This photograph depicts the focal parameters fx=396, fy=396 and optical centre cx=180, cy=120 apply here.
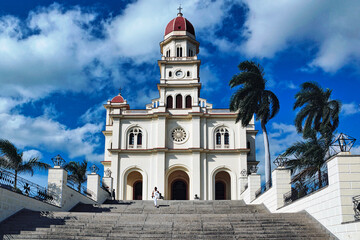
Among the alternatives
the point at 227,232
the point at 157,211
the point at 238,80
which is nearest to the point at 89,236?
the point at 227,232

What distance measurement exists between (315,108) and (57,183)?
1880 centimetres

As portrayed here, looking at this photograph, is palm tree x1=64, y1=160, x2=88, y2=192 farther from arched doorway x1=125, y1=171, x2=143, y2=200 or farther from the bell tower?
the bell tower

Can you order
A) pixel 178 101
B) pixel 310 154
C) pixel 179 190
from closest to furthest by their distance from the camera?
pixel 310 154 → pixel 179 190 → pixel 178 101

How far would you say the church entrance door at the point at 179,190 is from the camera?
133 feet

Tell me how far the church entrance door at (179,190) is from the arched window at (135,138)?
19.0 feet

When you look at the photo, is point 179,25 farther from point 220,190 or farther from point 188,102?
point 220,190

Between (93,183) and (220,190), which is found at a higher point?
(220,190)

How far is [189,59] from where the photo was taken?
4316 centimetres

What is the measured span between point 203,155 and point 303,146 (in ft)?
49.6

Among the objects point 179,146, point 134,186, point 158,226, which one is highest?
point 179,146

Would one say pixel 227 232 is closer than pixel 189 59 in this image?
Yes

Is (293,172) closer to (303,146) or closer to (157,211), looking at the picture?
(303,146)

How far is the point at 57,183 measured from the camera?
806 inches

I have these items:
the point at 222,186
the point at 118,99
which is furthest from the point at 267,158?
the point at 118,99
